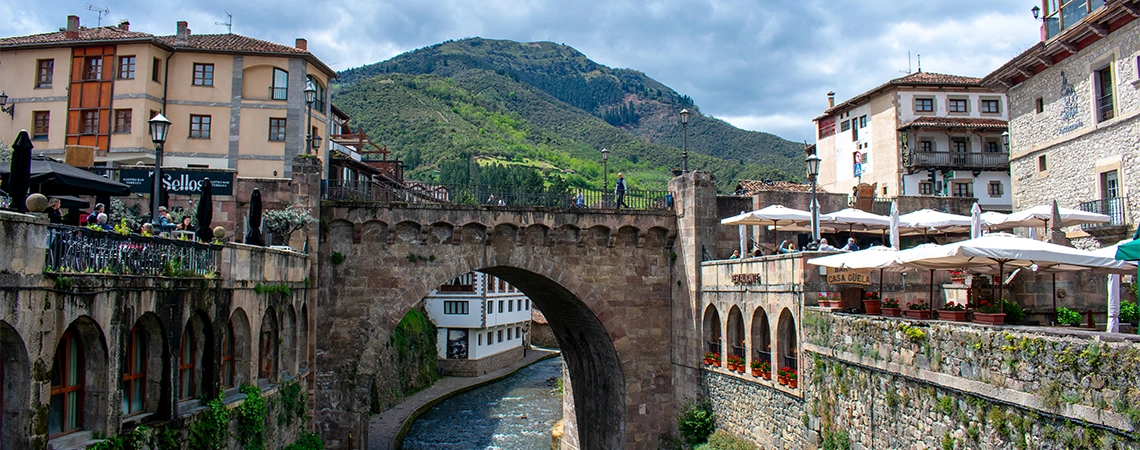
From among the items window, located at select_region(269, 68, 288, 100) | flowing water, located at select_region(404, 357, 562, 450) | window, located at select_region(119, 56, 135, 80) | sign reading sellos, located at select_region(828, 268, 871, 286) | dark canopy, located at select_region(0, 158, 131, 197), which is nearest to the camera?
dark canopy, located at select_region(0, 158, 131, 197)

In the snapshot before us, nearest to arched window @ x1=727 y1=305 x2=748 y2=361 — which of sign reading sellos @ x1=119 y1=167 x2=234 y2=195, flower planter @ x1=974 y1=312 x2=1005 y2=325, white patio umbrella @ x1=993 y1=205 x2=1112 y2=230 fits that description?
white patio umbrella @ x1=993 y1=205 x2=1112 y2=230

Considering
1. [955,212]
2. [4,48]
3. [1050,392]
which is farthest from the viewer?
[4,48]

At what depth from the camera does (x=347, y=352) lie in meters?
26.0

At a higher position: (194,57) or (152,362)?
(194,57)

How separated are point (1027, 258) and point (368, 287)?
61.3ft

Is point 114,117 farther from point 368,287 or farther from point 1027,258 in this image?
point 1027,258

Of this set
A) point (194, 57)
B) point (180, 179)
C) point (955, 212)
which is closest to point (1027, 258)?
point (955, 212)

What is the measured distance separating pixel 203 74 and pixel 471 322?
102 ft

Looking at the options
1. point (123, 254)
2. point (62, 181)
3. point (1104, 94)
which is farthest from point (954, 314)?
point (62, 181)

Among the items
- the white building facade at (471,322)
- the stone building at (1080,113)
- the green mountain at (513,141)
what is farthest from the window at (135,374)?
the green mountain at (513,141)

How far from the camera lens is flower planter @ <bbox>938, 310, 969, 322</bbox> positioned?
16425 mm

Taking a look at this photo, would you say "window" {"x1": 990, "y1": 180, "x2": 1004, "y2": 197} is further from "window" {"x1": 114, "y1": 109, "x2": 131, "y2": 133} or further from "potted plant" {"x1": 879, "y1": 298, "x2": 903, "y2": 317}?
"window" {"x1": 114, "y1": 109, "x2": 131, "y2": 133}

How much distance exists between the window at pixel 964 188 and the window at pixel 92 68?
4664 centimetres

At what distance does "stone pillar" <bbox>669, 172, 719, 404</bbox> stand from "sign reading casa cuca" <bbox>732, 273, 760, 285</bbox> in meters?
2.95
